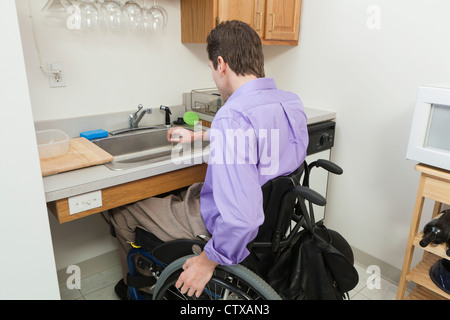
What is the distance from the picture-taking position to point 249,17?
1.93m

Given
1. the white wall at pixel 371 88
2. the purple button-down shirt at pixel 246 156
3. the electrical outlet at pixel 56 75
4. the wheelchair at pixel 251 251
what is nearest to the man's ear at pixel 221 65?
the purple button-down shirt at pixel 246 156

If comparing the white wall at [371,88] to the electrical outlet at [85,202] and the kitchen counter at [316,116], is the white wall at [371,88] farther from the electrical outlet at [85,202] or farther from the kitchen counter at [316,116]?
the electrical outlet at [85,202]

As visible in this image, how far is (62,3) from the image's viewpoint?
1554 mm

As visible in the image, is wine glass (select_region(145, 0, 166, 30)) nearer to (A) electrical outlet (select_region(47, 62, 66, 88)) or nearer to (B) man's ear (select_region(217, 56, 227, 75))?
(A) electrical outlet (select_region(47, 62, 66, 88))

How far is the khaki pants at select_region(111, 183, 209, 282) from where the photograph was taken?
4.21 feet

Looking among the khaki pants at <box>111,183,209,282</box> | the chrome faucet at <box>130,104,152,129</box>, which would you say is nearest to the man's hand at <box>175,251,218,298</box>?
the khaki pants at <box>111,183,209,282</box>

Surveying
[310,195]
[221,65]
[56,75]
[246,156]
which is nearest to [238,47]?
[221,65]

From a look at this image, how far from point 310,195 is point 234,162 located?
0.25 m

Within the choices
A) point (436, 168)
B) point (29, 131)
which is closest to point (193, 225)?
point (29, 131)

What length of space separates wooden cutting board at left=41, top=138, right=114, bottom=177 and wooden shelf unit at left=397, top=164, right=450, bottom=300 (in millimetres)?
1360

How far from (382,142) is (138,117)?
143cm

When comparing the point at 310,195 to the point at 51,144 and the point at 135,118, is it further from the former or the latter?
the point at 135,118

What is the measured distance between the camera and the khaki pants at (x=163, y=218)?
1284 mm

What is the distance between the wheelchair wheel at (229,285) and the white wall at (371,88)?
3.95ft
